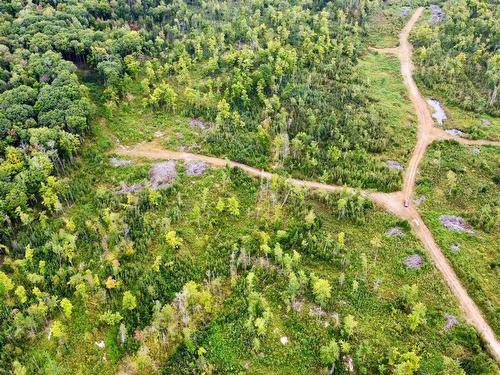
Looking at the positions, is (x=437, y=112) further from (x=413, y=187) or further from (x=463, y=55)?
(x=413, y=187)

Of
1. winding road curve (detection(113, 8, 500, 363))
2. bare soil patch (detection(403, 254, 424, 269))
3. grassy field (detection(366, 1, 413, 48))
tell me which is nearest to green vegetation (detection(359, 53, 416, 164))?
winding road curve (detection(113, 8, 500, 363))

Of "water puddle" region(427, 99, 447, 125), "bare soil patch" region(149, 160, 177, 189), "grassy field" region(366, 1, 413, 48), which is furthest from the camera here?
"grassy field" region(366, 1, 413, 48)

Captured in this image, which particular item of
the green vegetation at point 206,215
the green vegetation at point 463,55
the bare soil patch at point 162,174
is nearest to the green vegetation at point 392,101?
the green vegetation at point 206,215

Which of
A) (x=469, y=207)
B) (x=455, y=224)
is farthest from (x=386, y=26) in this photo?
(x=455, y=224)

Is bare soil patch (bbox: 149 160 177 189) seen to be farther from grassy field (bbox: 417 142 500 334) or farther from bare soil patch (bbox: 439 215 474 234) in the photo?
→ bare soil patch (bbox: 439 215 474 234)

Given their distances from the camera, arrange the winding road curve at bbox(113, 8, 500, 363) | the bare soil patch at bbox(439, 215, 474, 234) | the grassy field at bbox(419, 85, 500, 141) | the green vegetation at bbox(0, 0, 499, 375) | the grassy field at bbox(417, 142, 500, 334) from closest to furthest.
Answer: the green vegetation at bbox(0, 0, 499, 375), the winding road curve at bbox(113, 8, 500, 363), the grassy field at bbox(417, 142, 500, 334), the bare soil patch at bbox(439, 215, 474, 234), the grassy field at bbox(419, 85, 500, 141)

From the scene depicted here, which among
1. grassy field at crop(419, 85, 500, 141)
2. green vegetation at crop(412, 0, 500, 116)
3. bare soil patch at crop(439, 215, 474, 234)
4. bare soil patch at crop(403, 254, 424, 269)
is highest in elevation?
green vegetation at crop(412, 0, 500, 116)
